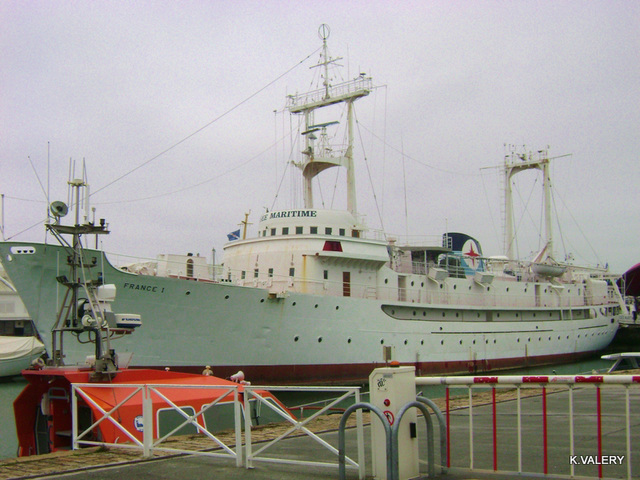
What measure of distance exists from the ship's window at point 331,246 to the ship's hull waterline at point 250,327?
228 centimetres

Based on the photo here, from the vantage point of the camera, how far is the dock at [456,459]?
23.2 ft

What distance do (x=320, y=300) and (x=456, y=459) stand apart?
708 inches

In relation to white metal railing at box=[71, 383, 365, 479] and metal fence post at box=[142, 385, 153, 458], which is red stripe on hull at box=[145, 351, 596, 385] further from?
metal fence post at box=[142, 385, 153, 458]

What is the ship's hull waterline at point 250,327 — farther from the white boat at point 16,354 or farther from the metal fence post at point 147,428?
the metal fence post at point 147,428

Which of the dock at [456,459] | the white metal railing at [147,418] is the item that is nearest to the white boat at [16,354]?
the white metal railing at [147,418]

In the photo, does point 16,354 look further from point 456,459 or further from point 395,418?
point 395,418

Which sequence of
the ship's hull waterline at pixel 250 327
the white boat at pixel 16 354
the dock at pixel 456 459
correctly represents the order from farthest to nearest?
1. the white boat at pixel 16 354
2. the ship's hull waterline at pixel 250 327
3. the dock at pixel 456 459

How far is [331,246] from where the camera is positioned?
27.5 m

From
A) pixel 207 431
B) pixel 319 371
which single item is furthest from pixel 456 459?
pixel 319 371

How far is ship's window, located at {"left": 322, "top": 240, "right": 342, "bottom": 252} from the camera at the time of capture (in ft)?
89.9

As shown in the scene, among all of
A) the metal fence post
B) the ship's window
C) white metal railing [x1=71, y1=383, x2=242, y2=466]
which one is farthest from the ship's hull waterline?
the metal fence post

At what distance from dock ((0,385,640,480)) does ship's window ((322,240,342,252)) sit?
16549 millimetres

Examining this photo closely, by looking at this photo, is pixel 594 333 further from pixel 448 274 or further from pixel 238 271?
pixel 238 271

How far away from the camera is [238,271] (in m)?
28.4
